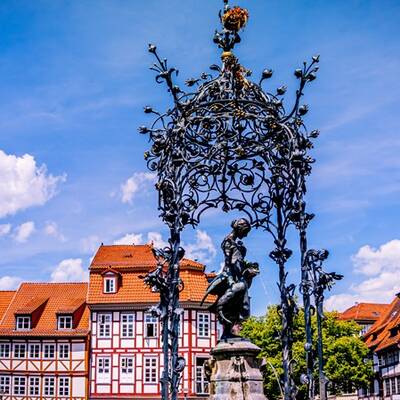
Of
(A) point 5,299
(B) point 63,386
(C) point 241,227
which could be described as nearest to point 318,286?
(C) point 241,227

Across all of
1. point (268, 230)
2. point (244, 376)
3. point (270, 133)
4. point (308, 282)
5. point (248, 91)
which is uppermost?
point (248, 91)

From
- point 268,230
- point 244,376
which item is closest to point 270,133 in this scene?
point 268,230

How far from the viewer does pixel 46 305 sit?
53.9 meters

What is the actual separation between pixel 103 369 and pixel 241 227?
39022 millimetres

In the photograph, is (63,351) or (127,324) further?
(63,351)

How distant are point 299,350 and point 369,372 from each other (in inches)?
301

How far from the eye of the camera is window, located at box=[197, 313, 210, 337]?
49.1 m

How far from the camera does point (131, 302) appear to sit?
49.9 m

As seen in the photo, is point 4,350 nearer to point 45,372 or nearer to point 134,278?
point 45,372

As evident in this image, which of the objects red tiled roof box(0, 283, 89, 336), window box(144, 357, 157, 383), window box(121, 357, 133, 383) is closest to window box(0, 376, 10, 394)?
red tiled roof box(0, 283, 89, 336)

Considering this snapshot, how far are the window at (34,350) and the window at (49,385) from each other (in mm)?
1798

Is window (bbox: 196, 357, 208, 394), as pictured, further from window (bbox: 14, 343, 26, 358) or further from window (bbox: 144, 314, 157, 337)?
window (bbox: 14, 343, 26, 358)

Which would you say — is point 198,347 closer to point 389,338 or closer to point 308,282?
point 389,338

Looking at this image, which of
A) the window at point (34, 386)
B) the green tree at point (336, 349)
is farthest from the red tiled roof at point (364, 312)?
the window at point (34, 386)
